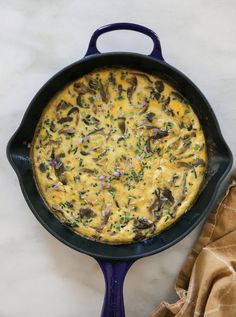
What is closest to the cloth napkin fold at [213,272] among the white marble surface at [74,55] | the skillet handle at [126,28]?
the white marble surface at [74,55]

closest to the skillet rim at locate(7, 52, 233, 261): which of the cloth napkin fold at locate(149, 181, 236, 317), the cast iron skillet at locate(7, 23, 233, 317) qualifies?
the cast iron skillet at locate(7, 23, 233, 317)

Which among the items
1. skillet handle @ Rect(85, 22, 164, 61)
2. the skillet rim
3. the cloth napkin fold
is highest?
skillet handle @ Rect(85, 22, 164, 61)

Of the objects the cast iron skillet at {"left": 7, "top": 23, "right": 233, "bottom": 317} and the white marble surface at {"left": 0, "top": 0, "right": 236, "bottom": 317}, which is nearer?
the cast iron skillet at {"left": 7, "top": 23, "right": 233, "bottom": 317}

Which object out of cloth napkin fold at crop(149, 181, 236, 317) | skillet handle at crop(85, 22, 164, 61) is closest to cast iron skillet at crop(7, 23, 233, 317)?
skillet handle at crop(85, 22, 164, 61)

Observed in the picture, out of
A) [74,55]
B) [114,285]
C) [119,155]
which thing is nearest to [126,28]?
[74,55]

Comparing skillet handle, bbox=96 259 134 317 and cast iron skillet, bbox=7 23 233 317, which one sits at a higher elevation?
cast iron skillet, bbox=7 23 233 317

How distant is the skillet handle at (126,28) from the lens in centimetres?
132

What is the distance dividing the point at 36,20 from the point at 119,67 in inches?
11.2

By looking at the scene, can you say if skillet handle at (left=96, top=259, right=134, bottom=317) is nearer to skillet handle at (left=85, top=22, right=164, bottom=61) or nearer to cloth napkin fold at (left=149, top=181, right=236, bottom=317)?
cloth napkin fold at (left=149, top=181, right=236, bottom=317)

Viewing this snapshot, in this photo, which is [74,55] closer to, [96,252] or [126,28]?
[126,28]

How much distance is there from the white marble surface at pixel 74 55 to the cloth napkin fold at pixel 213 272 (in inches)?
2.4

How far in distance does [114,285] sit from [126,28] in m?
0.69

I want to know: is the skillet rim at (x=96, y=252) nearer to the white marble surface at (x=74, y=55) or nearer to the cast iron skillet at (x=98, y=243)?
the cast iron skillet at (x=98, y=243)

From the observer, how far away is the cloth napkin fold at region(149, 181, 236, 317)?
141 cm
